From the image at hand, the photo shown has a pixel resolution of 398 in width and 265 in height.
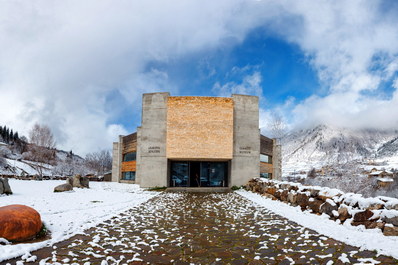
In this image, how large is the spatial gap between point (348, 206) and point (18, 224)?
8.59 m

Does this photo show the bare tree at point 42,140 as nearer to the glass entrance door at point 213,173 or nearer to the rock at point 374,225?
the glass entrance door at point 213,173

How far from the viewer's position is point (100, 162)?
79.3m

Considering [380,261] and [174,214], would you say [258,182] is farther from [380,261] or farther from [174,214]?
[380,261]

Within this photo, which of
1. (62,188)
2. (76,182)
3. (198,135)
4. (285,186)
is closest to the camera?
(285,186)

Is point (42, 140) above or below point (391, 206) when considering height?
above

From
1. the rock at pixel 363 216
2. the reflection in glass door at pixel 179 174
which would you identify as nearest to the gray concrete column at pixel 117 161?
the reflection in glass door at pixel 179 174

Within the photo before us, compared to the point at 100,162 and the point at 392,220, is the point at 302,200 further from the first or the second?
the point at 100,162

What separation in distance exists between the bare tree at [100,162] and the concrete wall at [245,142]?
210ft

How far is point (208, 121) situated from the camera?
862 inches

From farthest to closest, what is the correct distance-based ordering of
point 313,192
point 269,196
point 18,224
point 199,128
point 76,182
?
point 76,182
point 199,128
point 269,196
point 313,192
point 18,224

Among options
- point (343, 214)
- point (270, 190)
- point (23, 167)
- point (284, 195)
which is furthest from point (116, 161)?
point (23, 167)

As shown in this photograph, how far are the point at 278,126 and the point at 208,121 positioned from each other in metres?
20.5

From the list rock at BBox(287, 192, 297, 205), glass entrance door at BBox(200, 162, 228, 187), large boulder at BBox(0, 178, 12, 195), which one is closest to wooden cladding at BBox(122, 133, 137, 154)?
glass entrance door at BBox(200, 162, 228, 187)

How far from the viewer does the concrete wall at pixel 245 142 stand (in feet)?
73.6
